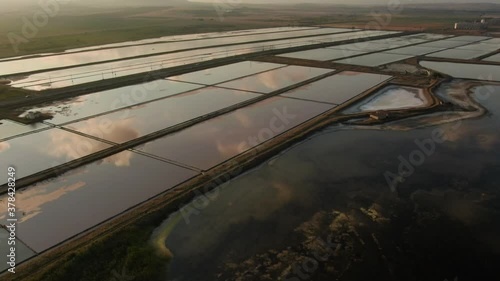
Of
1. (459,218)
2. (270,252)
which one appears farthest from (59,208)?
(459,218)

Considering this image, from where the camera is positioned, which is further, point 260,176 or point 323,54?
point 323,54

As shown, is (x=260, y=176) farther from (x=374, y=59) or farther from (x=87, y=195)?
(x=374, y=59)

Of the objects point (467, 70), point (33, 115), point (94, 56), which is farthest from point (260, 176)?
point (94, 56)

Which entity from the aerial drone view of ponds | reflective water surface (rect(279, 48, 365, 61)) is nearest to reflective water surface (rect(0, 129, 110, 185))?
the aerial drone view of ponds

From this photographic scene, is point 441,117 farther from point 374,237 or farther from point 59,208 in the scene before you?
point 59,208

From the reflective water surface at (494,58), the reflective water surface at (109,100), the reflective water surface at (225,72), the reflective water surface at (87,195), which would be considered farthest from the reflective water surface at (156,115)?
the reflective water surface at (494,58)
